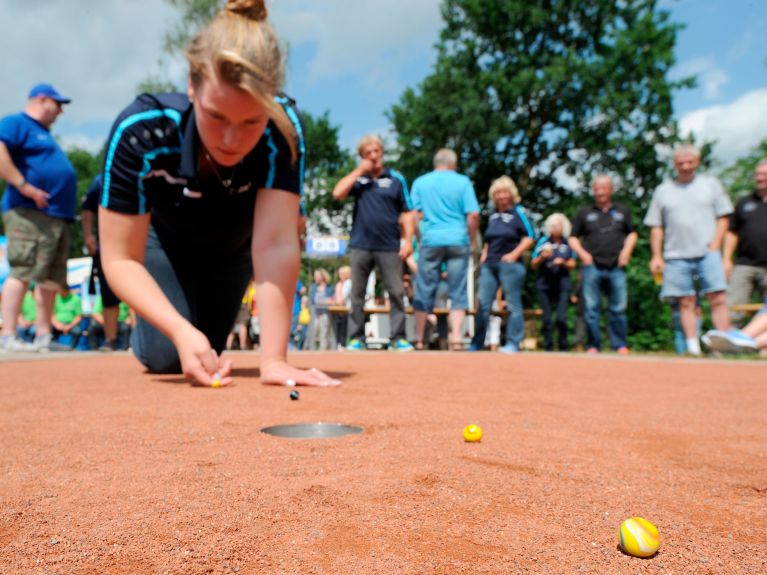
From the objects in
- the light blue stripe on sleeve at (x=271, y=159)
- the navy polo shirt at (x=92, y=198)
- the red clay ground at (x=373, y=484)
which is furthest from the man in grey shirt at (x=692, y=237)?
the navy polo shirt at (x=92, y=198)

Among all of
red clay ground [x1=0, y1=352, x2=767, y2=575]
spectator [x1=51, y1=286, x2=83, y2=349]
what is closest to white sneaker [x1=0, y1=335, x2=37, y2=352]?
red clay ground [x1=0, y1=352, x2=767, y2=575]

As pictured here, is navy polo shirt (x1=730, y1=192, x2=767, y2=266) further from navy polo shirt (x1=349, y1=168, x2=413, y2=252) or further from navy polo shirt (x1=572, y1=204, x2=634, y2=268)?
navy polo shirt (x1=349, y1=168, x2=413, y2=252)

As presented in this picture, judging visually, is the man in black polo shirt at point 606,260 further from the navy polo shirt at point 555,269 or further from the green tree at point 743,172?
the green tree at point 743,172

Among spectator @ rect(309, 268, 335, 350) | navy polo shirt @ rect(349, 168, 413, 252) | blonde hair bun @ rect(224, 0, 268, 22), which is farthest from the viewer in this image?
spectator @ rect(309, 268, 335, 350)

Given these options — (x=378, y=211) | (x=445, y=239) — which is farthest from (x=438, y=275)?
(x=378, y=211)

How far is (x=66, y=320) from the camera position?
9.97 m

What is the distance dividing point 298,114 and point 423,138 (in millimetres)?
19659

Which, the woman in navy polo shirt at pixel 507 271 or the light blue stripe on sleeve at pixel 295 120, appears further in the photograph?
the woman in navy polo shirt at pixel 507 271

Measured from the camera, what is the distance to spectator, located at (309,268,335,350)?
10242 mm

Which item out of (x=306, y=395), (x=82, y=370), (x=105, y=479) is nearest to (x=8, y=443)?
(x=105, y=479)

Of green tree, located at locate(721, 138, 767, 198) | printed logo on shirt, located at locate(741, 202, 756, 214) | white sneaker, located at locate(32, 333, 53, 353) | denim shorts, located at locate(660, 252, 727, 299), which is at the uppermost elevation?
green tree, located at locate(721, 138, 767, 198)

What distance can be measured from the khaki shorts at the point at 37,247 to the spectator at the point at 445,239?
133 inches

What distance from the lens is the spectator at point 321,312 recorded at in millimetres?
10242

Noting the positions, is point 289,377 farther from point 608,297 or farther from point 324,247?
point 324,247
